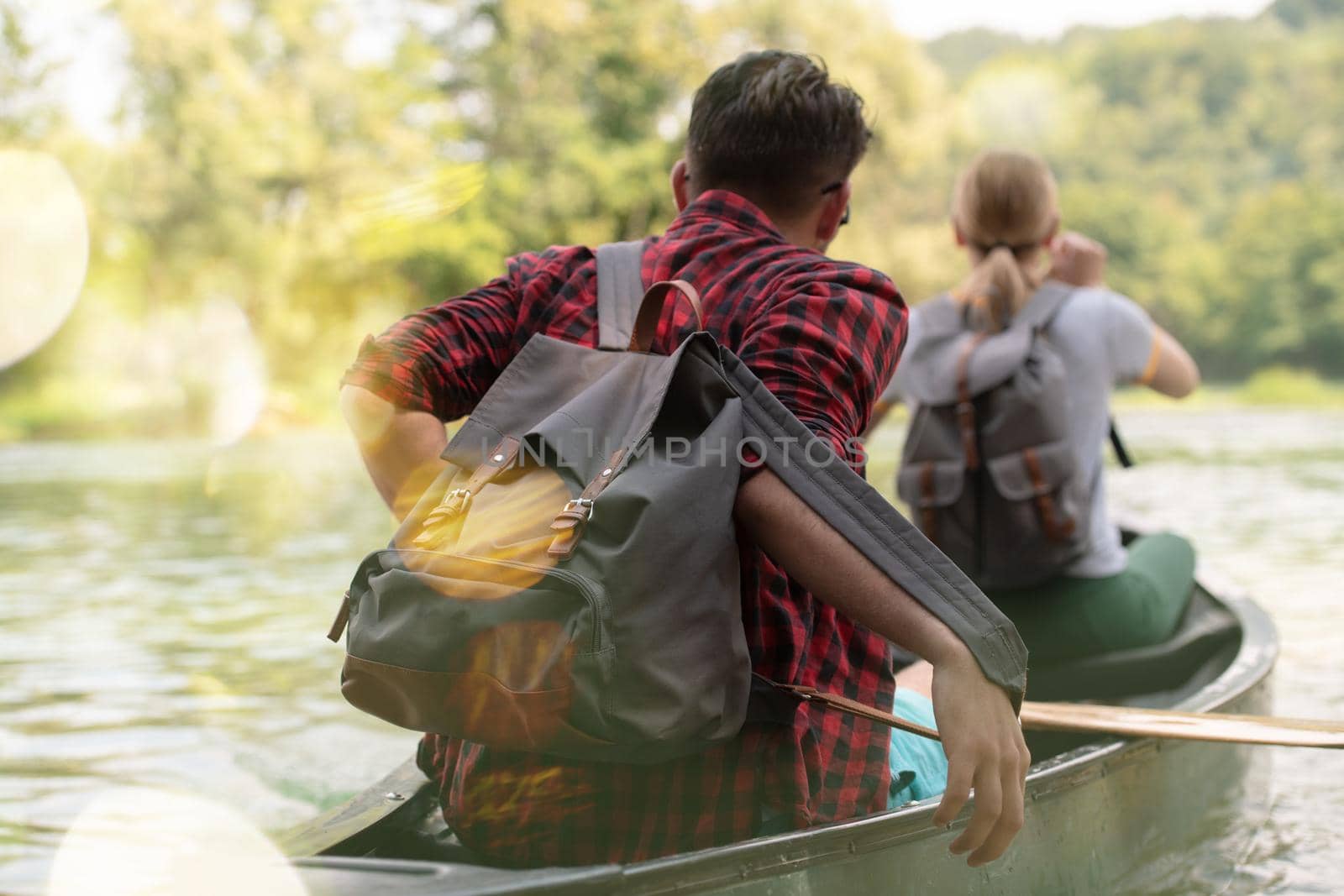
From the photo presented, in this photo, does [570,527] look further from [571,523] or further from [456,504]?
[456,504]

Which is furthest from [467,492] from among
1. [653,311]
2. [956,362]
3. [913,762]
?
[956,362]

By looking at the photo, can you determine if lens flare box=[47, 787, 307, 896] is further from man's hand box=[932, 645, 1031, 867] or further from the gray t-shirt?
the gray t-shirt

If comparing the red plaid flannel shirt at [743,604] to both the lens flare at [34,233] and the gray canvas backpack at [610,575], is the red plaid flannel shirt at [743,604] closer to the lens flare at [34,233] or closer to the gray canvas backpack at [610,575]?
the gray canvas backpack at [610,575]

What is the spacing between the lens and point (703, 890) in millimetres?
1725

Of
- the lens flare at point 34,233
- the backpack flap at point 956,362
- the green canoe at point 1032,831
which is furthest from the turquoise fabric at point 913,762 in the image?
the lens flare at point 34,233

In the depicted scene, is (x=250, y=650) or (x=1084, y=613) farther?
(x=250, y=650)

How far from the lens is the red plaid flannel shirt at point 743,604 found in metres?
1.70

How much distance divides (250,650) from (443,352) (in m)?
5.36

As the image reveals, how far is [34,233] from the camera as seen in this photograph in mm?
30750

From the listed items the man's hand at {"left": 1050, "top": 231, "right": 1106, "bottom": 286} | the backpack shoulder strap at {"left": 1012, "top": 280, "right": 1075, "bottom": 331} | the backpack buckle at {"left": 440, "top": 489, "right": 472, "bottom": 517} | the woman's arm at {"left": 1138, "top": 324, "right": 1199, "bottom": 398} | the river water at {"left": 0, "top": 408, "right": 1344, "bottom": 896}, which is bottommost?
the river water at {"left": 0, "top": 408, "right": 1344, "bottom": 896}

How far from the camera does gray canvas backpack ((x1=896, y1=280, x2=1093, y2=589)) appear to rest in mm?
3371

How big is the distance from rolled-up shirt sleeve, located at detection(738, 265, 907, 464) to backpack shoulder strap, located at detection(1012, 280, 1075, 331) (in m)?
1.80

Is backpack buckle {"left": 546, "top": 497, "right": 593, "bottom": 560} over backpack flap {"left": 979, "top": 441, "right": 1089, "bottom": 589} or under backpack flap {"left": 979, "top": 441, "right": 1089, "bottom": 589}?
over

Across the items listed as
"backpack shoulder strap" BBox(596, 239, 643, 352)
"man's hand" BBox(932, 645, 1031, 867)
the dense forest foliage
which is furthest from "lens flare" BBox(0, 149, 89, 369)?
"man's hand" BBox(932, 645, 1031, 867)
